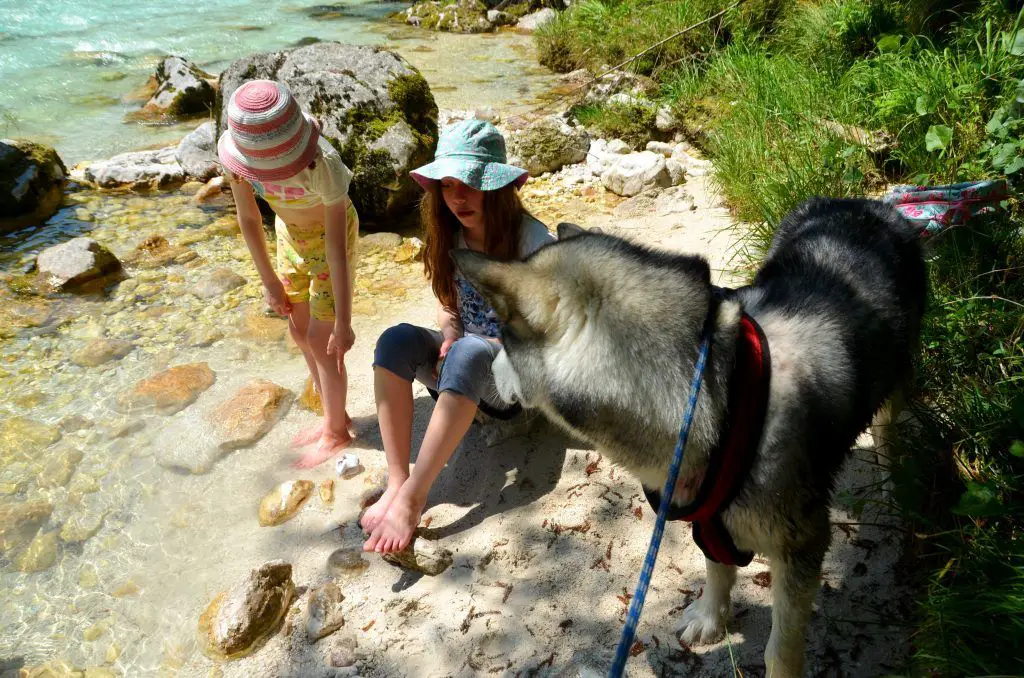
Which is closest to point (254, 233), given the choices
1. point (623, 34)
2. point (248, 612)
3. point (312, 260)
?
point (312, 260)

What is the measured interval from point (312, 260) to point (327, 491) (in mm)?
1208

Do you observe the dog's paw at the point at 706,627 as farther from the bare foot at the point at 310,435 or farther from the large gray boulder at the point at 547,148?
the large gray boulder at the point at 547,148

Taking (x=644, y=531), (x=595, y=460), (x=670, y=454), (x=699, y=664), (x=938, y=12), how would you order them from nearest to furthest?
(x=670, y=454) < (x=699, y=664) < (x=644, y=531) < (x=595, y=460) < (x=938, y=12)

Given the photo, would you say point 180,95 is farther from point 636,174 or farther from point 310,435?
point 310,435

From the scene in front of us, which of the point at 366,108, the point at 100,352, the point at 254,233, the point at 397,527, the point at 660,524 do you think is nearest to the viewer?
the point at 660,524

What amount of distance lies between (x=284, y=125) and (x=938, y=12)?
509 centimetres

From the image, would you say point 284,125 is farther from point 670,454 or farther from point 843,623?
point 843,623

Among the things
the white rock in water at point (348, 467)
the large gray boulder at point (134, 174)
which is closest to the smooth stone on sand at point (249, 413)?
the white rock in water at point (348, 467)

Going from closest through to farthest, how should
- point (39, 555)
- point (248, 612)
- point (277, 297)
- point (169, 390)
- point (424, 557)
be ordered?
1. point (248, 612)
2. point (424, 557)
3. point (39, 555)
4. point (277, 297)
5. point (169, 390)

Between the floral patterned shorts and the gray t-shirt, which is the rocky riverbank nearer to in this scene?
the gray t-shirt

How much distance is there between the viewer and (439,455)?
2744mm

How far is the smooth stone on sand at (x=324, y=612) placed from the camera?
2.41 m

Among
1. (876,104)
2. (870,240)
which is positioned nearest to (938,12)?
(876,104)

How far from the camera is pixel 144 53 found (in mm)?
12953
